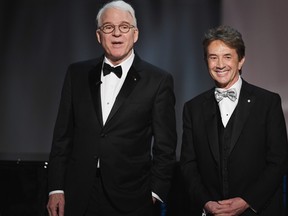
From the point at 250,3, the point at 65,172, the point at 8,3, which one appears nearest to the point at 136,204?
the point at 65,172

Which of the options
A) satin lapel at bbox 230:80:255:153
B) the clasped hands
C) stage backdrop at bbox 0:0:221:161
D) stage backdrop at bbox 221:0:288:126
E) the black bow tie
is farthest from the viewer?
stage backdrop at bbox 0:0:221:161

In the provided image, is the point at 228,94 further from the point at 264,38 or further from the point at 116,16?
the point at 264,38

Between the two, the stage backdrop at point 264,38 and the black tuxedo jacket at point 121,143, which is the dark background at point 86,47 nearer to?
the stage backdrop at point 264,38

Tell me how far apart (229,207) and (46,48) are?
9.22ft

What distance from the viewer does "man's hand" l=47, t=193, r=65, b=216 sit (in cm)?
299

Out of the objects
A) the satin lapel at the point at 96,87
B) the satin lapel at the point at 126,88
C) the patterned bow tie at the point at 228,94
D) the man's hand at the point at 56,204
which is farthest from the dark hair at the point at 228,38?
the man's hand at the point at 56,204

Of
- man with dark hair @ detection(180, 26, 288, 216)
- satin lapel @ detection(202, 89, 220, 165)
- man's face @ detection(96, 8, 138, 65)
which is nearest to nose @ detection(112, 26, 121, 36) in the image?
man's face @ detection(96, 8, 138, 65)

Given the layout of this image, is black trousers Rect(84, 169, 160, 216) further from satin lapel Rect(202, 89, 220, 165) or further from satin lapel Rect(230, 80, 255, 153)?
satin lapel Rect(230, 80, 255, 153)

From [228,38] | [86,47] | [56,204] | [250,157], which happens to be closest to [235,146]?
[250,157]

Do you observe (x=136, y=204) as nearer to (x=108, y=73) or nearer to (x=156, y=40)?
(x=108, y=73)

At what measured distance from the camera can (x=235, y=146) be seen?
281cm

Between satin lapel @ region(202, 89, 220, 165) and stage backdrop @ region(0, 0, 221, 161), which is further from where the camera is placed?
stage backdrop @ region(0, 0, 221, 161)

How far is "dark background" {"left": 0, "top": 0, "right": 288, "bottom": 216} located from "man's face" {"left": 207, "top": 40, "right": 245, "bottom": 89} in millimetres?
1814

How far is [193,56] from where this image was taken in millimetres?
4766
